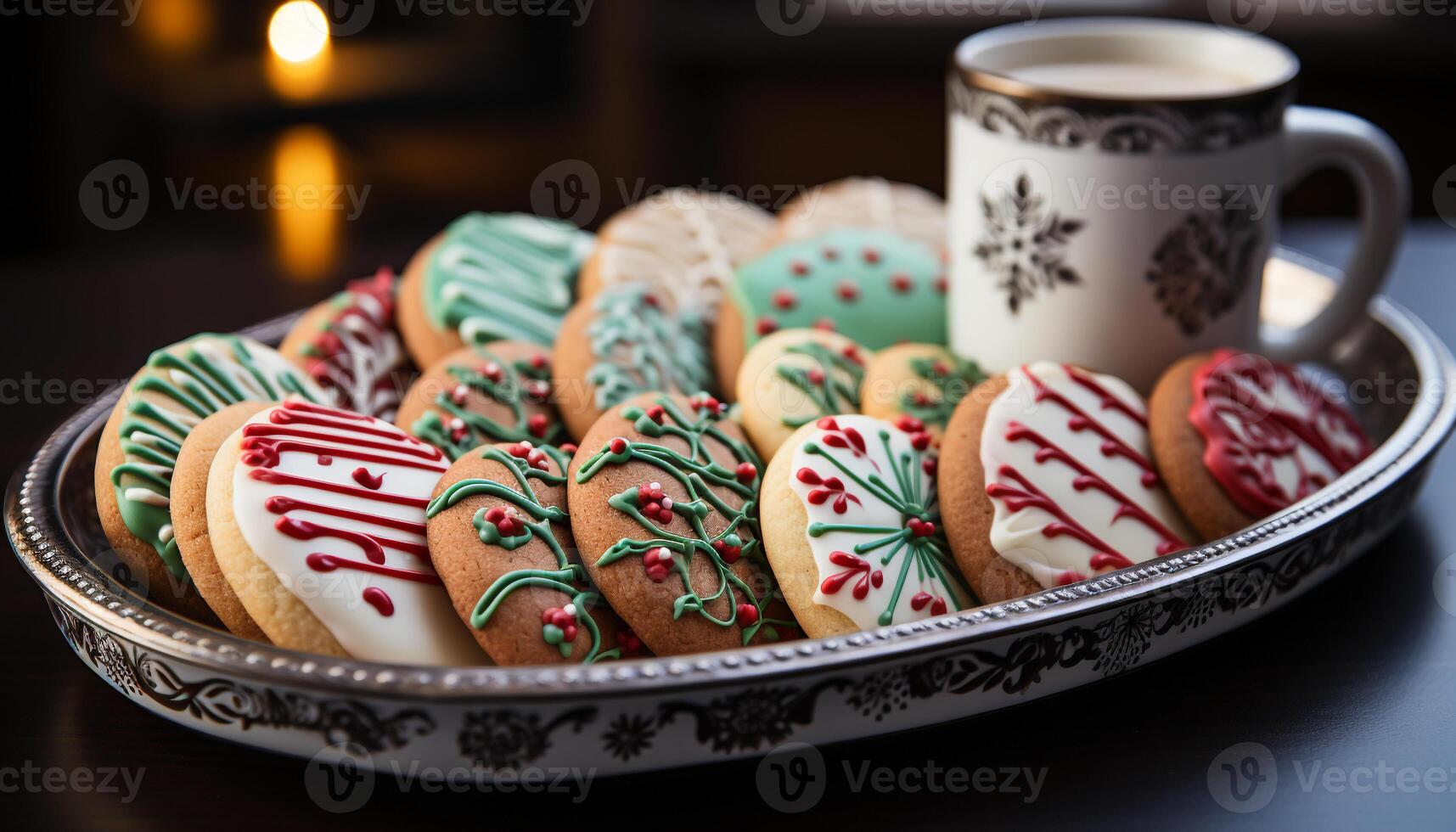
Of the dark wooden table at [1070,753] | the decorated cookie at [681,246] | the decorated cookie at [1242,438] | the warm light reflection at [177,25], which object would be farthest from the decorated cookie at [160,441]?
the warm light reflection at [177,25]

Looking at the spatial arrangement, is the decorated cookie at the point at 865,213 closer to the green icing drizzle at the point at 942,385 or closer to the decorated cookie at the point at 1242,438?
the green icing drizzle at the point at 942,385

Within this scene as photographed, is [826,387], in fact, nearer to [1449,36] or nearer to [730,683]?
[730,683]

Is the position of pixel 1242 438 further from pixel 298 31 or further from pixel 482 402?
pixel 298 31

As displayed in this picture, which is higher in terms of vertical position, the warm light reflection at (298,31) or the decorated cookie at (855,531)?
the warm light reflection at (298,31)

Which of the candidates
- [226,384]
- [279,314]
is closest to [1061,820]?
[226,384]

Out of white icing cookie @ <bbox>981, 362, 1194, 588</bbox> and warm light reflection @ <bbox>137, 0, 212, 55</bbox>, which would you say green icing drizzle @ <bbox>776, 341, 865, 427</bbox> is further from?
warm light reflection @ <bbox>137, 0, 212, 55</bbox>

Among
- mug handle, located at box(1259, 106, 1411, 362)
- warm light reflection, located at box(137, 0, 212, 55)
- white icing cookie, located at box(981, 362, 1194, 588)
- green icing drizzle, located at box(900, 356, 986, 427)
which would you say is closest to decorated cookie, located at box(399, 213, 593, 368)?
green icing drizzle, located at box(900, 356, 986, 427)
